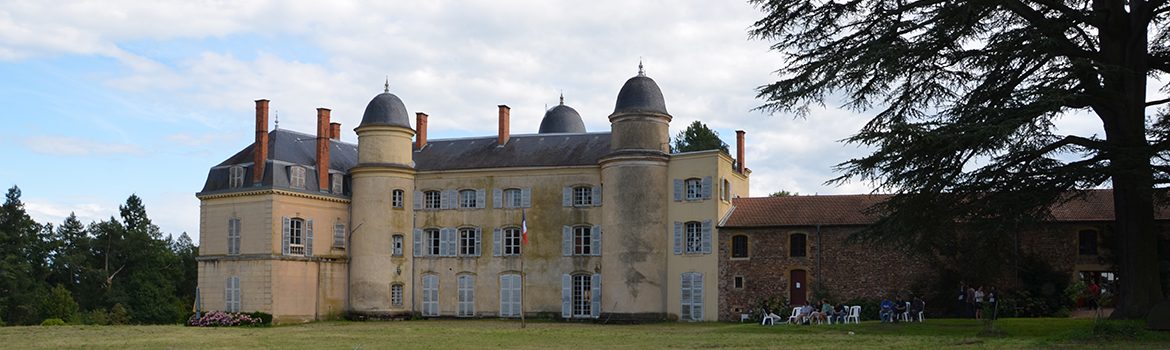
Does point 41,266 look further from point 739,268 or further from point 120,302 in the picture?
point 739,268

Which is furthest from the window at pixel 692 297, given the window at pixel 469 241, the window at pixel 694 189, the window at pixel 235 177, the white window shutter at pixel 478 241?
the window at pixel 235 177

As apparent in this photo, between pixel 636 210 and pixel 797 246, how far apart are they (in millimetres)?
5339

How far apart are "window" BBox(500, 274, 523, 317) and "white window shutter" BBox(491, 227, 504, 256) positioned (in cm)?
95

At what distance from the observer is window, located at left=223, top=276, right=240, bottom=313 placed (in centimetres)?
4034

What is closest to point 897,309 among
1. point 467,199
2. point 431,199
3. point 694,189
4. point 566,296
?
point 694,189

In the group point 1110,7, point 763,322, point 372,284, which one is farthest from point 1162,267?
point 372,284

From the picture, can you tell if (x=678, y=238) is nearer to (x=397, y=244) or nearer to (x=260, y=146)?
(x=397, y=244)

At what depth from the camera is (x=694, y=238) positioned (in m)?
39.9

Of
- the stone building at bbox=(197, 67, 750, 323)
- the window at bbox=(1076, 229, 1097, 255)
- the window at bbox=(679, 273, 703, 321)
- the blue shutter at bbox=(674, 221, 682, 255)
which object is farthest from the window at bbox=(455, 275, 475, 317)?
the window at bbox=(1076, 229, 1097, 255)

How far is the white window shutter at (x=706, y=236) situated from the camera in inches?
1556

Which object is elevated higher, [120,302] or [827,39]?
[827,39]

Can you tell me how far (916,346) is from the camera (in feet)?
69.2

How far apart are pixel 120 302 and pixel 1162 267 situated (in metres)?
48.9

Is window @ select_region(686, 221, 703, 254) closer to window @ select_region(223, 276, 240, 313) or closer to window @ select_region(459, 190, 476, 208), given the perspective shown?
window @ select_region(459, 190, 476, 208)
